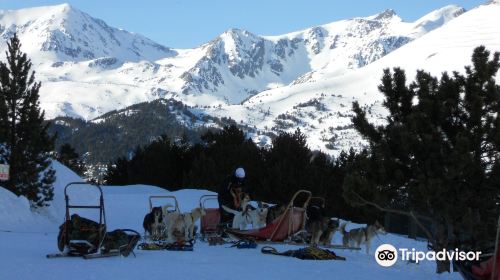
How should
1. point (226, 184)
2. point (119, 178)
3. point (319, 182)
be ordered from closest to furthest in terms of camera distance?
point (226, 184) < point (319, 182) < point (119, 178)

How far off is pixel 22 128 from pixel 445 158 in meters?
18.6

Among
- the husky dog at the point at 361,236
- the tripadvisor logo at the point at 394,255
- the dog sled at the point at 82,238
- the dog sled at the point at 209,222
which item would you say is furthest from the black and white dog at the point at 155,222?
the tripadvisor logo at the point at 394,255

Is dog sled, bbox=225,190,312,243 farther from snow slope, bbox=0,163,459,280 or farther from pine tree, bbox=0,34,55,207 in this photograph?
pine tree, bbox=0,34,55,207

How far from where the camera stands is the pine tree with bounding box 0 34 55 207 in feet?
83.6

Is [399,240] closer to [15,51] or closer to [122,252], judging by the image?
[122,252]

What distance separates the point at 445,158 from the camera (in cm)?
1091

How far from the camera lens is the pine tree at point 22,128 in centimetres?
2547

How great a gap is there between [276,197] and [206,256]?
24.9 m

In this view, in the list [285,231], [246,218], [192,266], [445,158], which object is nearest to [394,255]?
[445,158]

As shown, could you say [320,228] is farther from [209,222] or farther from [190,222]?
[209,222]

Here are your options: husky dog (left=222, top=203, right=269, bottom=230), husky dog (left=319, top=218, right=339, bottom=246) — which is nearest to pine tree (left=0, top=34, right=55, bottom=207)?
husky dog (left=222, top=203, right=269, bottom=230)

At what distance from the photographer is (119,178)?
5550 cm

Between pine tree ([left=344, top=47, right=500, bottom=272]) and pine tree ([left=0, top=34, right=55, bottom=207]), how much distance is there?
16729mm

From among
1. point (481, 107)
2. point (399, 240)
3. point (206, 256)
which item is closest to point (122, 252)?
point (206, 256)
